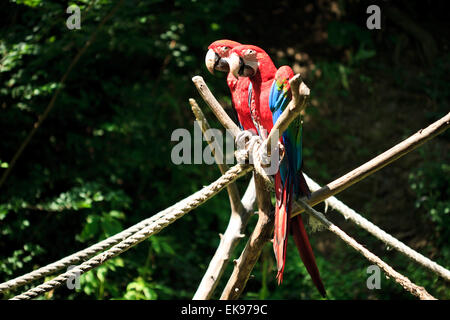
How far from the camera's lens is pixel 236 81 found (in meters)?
1.71

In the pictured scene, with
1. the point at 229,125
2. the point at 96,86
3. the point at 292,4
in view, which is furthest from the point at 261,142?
Result: the point at 292,4

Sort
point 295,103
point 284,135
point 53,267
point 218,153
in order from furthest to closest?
point 218,153
point 284,135
point 53,267
point 295,103

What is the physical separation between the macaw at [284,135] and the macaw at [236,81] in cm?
5

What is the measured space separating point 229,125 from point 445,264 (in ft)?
5.93

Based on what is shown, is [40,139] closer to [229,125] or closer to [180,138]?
[180,138]

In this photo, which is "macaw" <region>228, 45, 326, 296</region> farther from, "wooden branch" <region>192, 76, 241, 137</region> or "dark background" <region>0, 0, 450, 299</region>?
"dark background" <region>0, 0, 450, 299</region>

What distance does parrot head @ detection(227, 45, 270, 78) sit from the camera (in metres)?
1.53

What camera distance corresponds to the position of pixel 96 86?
285cm

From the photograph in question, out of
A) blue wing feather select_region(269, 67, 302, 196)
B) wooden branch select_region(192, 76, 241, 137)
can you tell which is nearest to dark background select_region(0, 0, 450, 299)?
wooden branch select_region(192, 76, 241, 137)

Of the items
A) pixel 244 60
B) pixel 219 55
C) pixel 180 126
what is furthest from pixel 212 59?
pixel 180 126

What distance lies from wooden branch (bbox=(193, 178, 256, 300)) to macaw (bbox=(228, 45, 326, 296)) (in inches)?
9.8

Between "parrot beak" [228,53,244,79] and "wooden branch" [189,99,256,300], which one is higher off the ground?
"parrot beak" [228,53,244,79]

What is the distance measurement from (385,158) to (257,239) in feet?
1.58

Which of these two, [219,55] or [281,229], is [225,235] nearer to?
[281,229]
